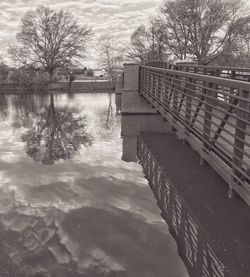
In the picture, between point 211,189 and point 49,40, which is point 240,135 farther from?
point 49,40

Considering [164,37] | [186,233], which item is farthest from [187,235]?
[164,37]

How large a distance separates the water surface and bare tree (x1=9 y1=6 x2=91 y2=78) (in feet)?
138

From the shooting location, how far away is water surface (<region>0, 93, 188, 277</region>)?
13.2 ft

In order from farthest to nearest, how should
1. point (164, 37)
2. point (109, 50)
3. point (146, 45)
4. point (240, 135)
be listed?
point (109, 50), point (146, 45), point (164, 37), point (240, 135)

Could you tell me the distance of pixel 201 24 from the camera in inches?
1374

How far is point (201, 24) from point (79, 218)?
3285 cm

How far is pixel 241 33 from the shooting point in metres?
34.4

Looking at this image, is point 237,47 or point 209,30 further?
point 209,30

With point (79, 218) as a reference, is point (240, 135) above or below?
above

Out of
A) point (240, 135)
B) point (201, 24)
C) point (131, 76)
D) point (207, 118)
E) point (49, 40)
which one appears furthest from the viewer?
point (49, 40)

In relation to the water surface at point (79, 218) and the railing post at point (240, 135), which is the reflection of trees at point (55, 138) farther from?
the railing post at point (240, 135)

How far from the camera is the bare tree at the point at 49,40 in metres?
49.8

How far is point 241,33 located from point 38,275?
34645 millimetres

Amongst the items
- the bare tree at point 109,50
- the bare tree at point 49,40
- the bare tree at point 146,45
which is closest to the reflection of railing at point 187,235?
the bare tree at point 146,45
